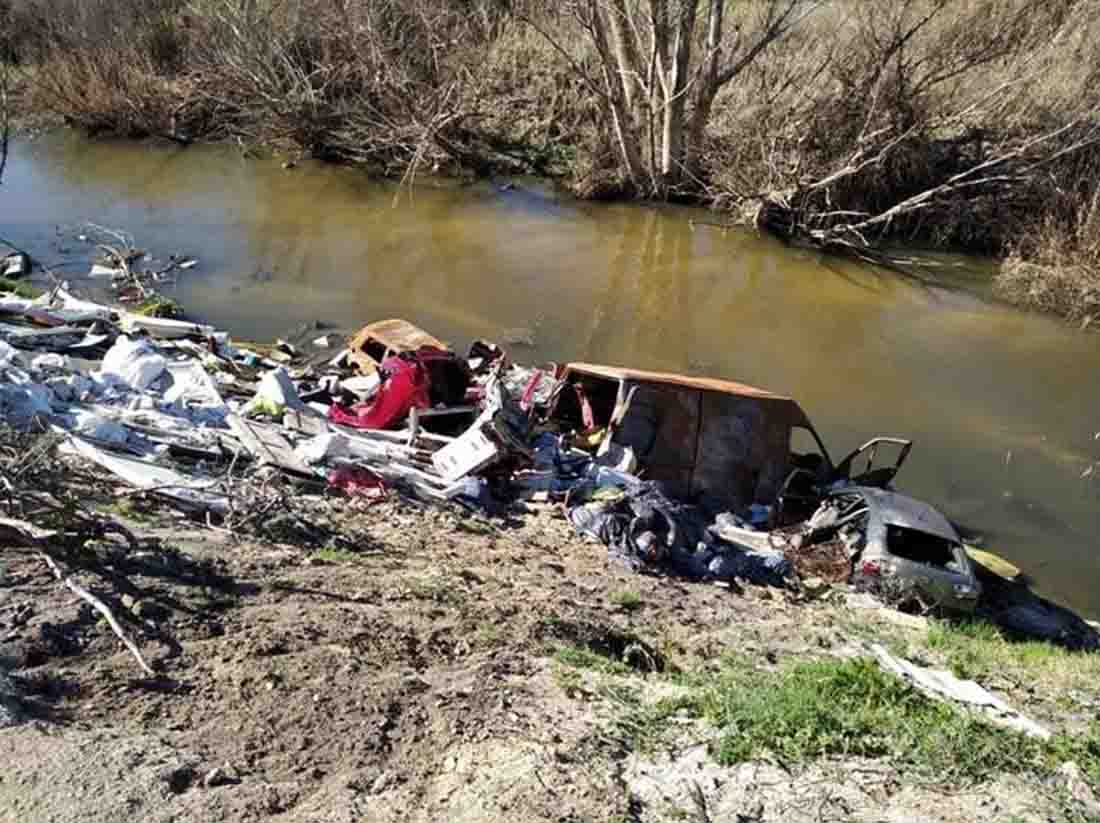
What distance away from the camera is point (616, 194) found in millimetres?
28750

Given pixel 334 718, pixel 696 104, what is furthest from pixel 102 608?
pixel 696 104

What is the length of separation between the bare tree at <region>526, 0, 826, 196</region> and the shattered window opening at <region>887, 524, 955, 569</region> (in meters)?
16.9

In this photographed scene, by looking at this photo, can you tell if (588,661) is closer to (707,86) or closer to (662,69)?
(662,69)

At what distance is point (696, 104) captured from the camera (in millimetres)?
27250

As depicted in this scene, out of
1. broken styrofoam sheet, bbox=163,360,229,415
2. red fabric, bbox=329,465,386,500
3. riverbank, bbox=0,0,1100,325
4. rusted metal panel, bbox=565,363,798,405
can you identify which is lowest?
red fabric, bbox=329,465,386,500

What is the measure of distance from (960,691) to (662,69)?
21275mm

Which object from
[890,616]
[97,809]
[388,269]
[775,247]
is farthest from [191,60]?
[97,809]

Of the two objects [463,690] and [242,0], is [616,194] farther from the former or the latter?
[463,690]

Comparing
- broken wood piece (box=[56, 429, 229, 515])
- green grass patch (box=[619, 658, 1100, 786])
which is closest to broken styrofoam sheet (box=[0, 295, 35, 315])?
broken wood piece (box=[56, 429, 229, 515])

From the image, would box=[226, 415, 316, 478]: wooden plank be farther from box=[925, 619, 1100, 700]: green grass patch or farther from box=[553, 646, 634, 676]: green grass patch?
box=[925, 619, 1100, 700]: green grass patch

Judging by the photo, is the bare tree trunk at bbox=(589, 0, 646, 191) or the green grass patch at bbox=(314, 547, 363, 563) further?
the bare tree trunk at bbox=(589, 0, 646, 191)

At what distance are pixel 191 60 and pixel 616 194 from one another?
44.8 ft

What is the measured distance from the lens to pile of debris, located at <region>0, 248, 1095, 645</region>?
35.9 ft

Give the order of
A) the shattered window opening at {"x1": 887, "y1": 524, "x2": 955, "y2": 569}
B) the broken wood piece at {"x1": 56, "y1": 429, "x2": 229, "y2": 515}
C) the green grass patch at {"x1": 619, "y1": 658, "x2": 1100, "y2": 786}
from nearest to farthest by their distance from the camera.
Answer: the green grass patch at {"x1": 619, "y1": 658, "x2": 1100, "y2": 786} → the broken wood piece at {"x1": 56, "y1": 429, "x2": 229, "y2": 515} → the shattered window opening at {"x1": 887, "y1": 524, "x2": 955, "y2": 569}
